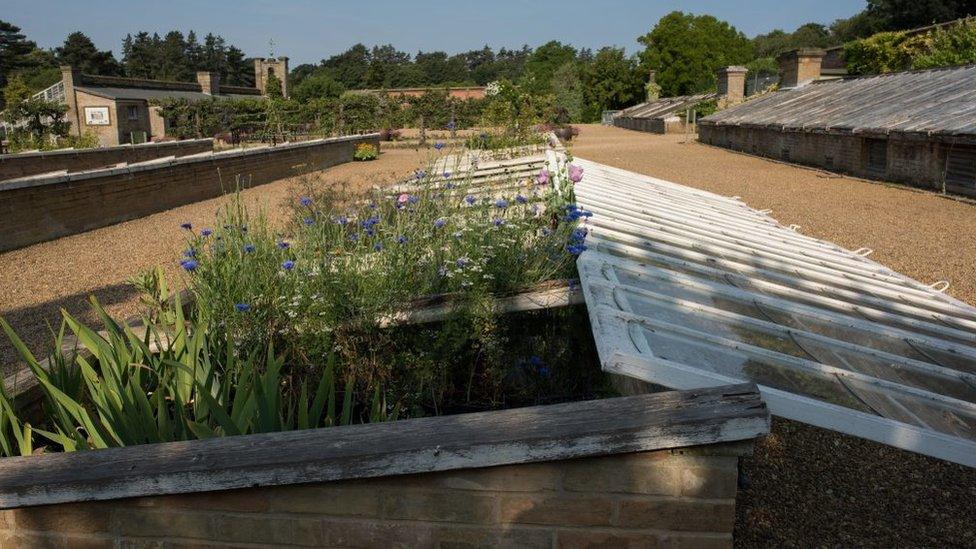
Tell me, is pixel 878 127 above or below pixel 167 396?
above

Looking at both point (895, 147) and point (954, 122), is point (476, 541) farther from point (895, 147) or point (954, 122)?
point (895, 147)

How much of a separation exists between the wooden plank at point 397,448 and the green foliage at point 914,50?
2664 centimetres

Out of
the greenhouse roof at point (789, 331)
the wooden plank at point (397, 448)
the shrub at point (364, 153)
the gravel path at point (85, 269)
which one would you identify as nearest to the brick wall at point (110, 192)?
the gravel path at point (85, 269)

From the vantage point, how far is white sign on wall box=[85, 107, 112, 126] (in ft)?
145

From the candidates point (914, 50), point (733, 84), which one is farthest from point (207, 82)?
point (914, 50)

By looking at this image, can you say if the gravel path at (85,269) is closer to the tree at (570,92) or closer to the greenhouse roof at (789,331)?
the greenhouse roof at (789,331)

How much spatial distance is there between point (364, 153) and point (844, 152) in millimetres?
14104

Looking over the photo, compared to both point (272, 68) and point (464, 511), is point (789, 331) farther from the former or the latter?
point (272, 68)

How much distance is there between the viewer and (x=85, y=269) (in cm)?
871

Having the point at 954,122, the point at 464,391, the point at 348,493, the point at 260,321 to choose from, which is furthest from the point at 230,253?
the point at 954,122

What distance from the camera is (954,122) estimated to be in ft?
45.1

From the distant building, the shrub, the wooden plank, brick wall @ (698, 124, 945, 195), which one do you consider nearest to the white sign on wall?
the shrub

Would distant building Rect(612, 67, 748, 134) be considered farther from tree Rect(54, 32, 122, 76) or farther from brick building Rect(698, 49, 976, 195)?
tree Rect(54, 32, 122, 76)

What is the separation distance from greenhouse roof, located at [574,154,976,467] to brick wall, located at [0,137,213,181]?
47.0 feet
